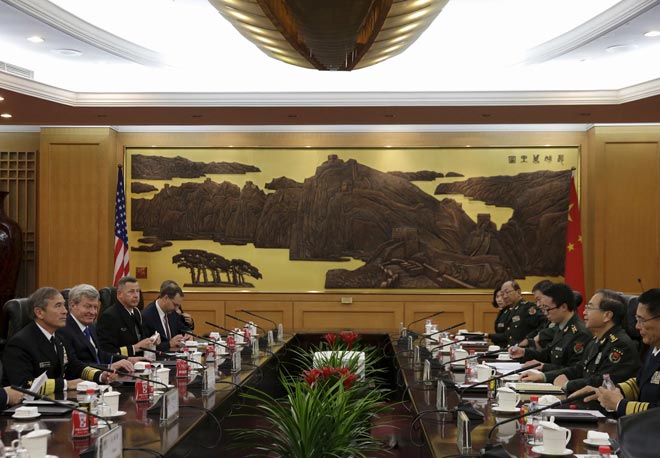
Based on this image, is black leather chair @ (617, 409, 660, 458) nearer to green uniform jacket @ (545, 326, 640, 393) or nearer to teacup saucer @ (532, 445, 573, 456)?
teacup saucer @ (532, 445, 573, 456)

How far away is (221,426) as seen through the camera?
15.0 feet

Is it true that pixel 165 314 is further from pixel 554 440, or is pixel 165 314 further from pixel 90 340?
pixel 554 440

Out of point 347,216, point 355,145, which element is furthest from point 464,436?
point 355,145

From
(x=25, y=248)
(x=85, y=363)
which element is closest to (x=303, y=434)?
(x=85, y=363)

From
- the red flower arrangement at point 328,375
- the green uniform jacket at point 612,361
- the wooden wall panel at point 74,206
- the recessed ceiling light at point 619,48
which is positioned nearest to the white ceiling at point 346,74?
the recessed ceiling light at point 619,48

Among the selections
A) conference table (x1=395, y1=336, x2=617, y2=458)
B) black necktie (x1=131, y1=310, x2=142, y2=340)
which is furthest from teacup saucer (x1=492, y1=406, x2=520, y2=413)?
black necktie (x1=131, y1=310, x2=142, y2=340)

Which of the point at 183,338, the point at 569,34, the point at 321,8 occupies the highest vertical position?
the point at 569,34

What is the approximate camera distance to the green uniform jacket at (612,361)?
4582 mm

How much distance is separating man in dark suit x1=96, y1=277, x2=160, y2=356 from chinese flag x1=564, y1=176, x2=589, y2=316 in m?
5.48

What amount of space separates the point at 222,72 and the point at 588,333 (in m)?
5.12

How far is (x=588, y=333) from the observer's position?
579 centimetres

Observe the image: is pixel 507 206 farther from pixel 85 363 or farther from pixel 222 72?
pixel 85 363

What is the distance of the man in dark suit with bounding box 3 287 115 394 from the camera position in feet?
15.1

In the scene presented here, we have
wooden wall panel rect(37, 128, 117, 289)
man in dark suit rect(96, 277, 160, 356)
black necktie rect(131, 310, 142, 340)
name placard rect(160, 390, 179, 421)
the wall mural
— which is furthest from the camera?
the wall mural
